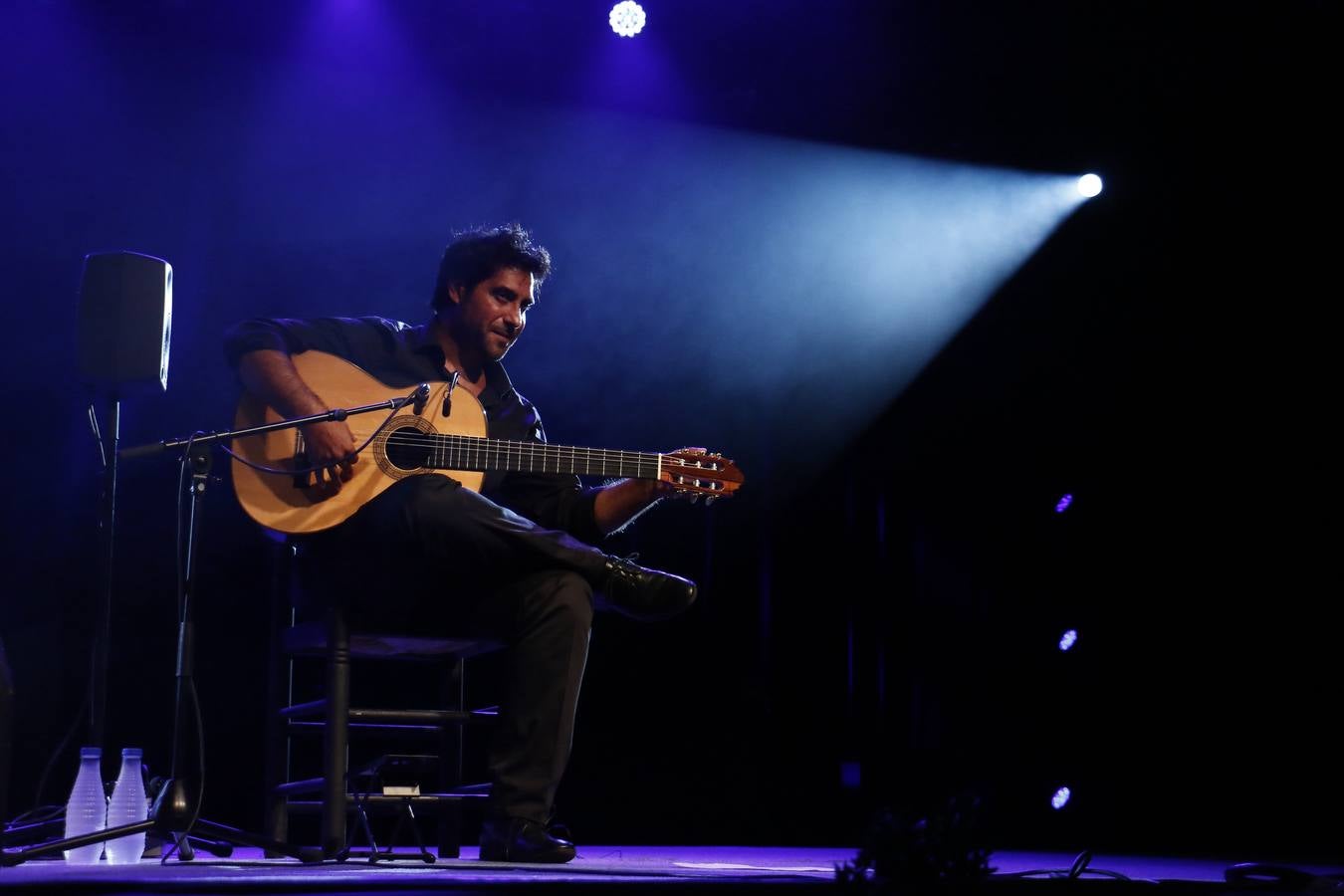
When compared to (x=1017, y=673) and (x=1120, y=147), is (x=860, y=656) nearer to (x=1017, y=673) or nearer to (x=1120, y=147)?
(x=1017, y=673)

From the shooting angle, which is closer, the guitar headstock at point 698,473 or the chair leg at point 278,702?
the chair leg at point 278,702

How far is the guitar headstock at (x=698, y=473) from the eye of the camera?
3.23 meters

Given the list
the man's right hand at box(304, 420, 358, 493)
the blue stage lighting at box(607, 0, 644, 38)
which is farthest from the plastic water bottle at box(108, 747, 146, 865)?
the blue stage lighting at box(607, 0, 644, 38)

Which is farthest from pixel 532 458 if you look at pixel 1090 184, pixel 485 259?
pixel 1090 184

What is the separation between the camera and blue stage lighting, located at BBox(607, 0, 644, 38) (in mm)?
4777

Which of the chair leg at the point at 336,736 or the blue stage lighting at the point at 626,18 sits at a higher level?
the blue stage lighting at the point at 626,18

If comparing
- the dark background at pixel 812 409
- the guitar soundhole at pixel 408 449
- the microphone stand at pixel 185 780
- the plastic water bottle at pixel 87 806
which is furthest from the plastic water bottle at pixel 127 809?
the dark background at pixel 812 409

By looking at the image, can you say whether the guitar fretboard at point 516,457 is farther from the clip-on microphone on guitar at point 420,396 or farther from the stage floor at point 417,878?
the stage floor at point 417,878

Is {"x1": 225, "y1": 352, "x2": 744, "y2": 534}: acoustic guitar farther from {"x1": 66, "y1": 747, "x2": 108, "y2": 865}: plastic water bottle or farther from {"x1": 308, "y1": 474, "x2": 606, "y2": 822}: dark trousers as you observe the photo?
{"x1": 66, "y1": 747, "x2": 108, "y2": 865}: plastic water bottle

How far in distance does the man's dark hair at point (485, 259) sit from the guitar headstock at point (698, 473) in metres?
0.64

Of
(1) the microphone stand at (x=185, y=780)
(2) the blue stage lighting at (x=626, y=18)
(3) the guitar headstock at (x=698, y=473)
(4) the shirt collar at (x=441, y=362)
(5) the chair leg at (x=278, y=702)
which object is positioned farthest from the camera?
(2) the blue stage lighting at (x=626, y=18)

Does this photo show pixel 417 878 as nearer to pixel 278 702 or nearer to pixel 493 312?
Result: pixel 278 702

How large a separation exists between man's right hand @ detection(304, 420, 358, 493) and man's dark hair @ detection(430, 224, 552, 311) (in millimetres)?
668

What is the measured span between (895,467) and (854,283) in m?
0.74
